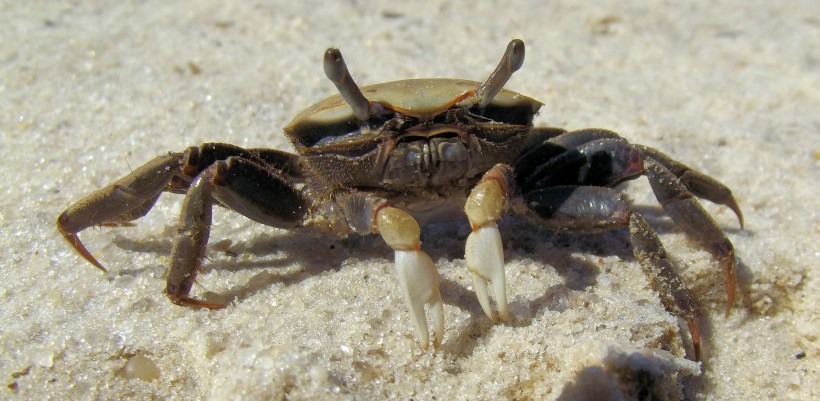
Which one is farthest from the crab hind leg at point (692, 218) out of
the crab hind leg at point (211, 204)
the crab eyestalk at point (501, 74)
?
the crab hind leg at point (211, 204)

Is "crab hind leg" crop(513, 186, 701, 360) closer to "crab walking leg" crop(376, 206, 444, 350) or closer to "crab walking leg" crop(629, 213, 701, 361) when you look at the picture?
"crab walking leg" crop(629, 213, 701, 361)

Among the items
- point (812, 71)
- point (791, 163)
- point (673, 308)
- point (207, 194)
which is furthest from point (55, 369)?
point (812, 71)

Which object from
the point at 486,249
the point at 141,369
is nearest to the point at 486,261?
the point at 486,249

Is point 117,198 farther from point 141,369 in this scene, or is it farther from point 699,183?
point 699,183

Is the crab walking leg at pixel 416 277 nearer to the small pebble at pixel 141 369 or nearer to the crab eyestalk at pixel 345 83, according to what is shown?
the crab eyestalk at pixel 345 83

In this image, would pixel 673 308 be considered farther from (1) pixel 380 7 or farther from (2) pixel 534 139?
(1) pixel 380 7

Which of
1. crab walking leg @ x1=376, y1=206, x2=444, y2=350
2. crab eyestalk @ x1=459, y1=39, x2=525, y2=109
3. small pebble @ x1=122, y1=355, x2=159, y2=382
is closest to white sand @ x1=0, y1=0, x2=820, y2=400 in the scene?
small pebble @ x1=122, y1=355, x2=159, y2=382
